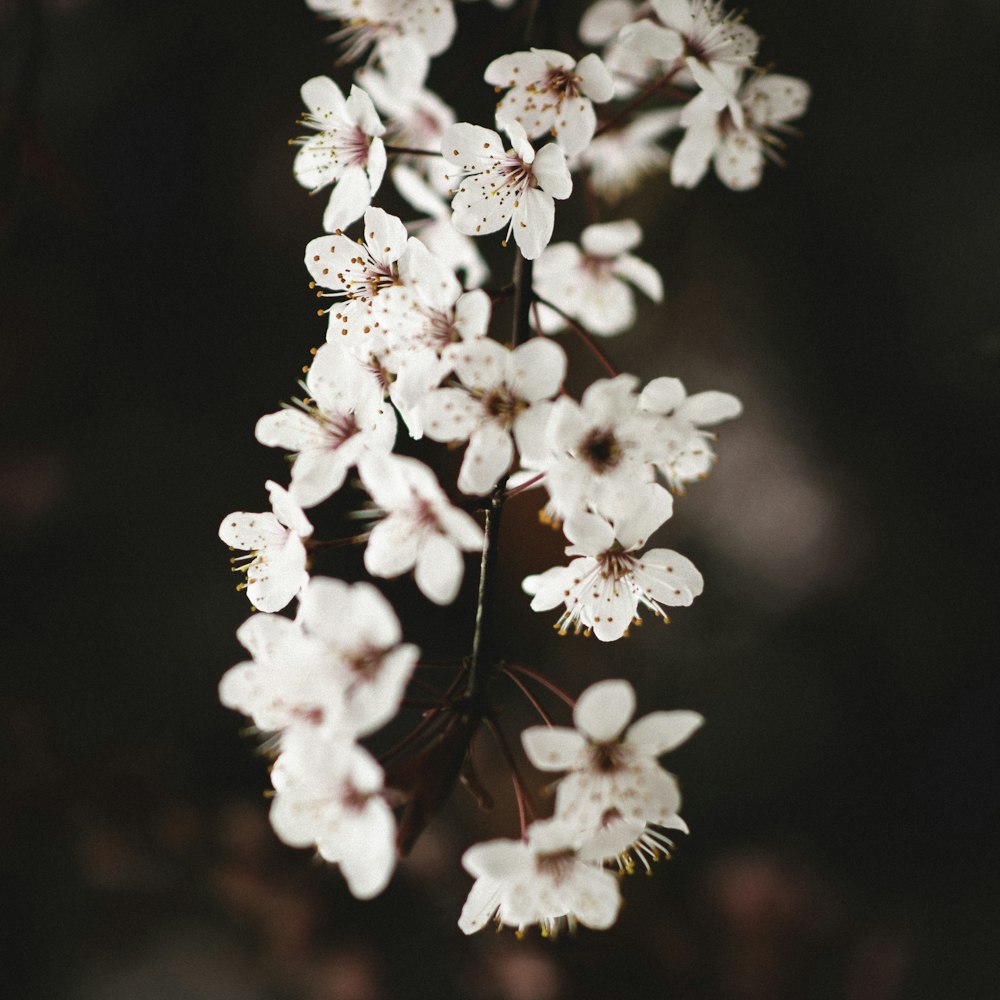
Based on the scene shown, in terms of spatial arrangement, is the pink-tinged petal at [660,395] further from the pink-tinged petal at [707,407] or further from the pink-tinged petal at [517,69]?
the pink-tinged petal at [517,69]

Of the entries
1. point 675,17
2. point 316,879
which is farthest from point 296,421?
point 316,879

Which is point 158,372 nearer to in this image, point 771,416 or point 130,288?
point 130,288

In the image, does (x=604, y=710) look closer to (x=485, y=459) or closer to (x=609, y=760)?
(x=609, y=760)

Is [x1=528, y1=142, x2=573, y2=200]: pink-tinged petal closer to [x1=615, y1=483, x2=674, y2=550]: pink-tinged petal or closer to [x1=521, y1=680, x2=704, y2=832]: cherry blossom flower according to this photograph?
[x1=615, y1=483, x2=674, y2=550]: pink-tinged petal

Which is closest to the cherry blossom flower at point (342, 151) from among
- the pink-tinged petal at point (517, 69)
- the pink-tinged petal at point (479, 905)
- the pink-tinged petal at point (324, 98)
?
the pink-tinged petal at point (324, 98)

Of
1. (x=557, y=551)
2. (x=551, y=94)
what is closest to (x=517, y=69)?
(x=551, y=94)
